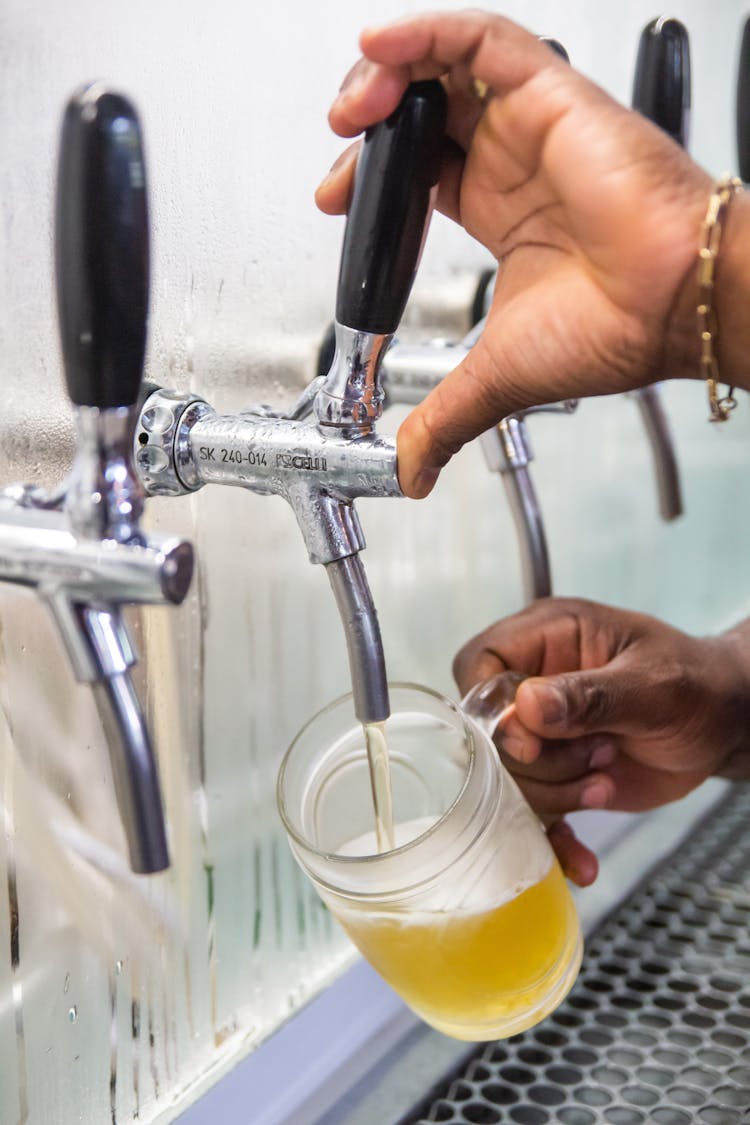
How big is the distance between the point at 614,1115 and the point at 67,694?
1.11 ft

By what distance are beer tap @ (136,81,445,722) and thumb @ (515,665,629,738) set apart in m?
0.14

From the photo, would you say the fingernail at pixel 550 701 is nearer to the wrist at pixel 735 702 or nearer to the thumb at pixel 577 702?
the thumb at pixel 577 702

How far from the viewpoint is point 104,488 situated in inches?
15.0

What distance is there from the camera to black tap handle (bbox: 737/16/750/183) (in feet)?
2.47

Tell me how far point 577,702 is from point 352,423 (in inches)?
9.3

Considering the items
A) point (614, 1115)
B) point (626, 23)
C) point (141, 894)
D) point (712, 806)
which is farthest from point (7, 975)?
point (626, 23)

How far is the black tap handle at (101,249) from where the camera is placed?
0.35m

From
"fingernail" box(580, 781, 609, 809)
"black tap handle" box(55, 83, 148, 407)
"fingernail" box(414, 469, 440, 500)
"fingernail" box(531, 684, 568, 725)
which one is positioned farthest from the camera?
"fingernail" box(580, 781, 609, 809)

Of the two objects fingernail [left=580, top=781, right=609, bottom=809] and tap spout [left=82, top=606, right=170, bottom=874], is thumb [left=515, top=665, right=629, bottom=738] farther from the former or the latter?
tap spout [left=82, top=606, right=170, bottom=874]

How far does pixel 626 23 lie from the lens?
94 centimetres

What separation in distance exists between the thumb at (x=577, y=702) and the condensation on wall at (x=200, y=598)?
0.16 meters

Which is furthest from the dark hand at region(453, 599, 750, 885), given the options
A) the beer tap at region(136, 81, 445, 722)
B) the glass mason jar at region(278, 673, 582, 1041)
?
the beer tap at region(136, 81, 445, 722)

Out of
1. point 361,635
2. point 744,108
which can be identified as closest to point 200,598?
point 361,635

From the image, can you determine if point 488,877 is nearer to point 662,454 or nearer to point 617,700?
point 617,700
